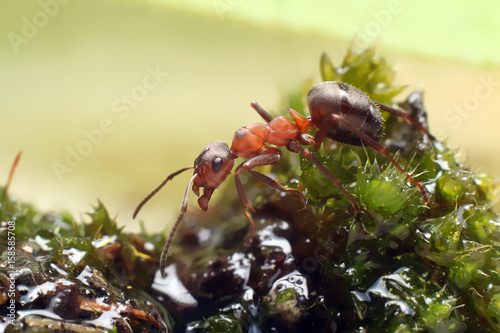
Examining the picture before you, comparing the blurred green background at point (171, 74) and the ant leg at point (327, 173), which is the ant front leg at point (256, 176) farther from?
the blurred green background at point (171, 74)

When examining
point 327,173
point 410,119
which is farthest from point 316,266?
point 410,119

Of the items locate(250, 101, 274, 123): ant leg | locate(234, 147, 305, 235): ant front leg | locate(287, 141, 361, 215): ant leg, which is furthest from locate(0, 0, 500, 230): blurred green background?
locate(287, 141, 361, 215): ant leg

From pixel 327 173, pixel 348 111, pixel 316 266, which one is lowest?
pixel 316 266

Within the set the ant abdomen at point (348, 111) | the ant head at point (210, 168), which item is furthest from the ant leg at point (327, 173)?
the ant head at point (210, 168)

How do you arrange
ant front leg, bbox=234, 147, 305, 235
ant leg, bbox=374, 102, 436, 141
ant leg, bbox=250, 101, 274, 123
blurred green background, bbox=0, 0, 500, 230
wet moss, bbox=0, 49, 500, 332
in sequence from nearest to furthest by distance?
wet moss, bbox=0, 49, 500, 332 < ant front leg, bbox=234, 147, 305, 235 < ant leg, bbox=374, 102, 436, 141 < ant leg, bbox=250, 101, 274, 123 < blurred green background, bbox=0, 0, 500, 230

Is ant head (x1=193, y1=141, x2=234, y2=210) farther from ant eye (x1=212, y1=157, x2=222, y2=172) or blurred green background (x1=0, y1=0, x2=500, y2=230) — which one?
blurred green background (x1=0, y1=0, x2=500, y2=230)

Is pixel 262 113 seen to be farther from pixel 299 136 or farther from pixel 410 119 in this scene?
pixel 410 119
